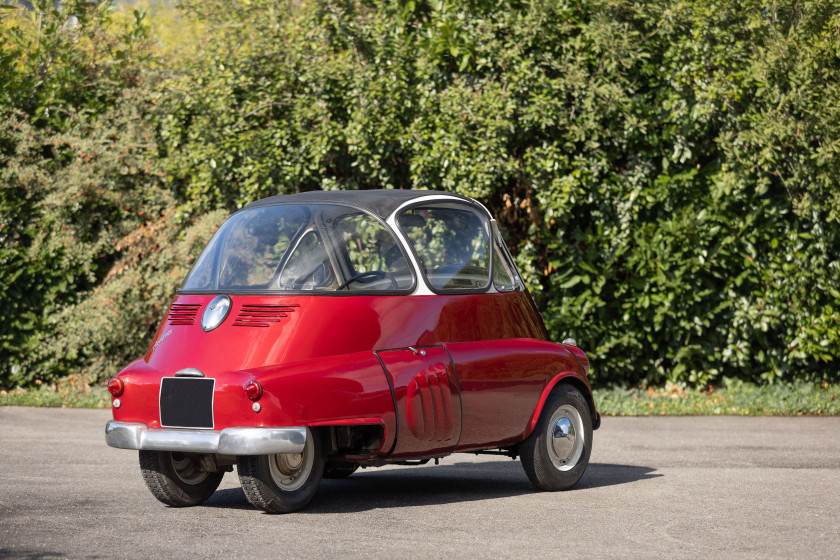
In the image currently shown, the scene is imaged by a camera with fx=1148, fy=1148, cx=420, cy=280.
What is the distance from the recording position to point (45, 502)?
24.3 feet

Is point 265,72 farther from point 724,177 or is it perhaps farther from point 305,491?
point 305,491

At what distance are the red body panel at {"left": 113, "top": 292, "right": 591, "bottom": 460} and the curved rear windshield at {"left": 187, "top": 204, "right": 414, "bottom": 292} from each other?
17 centimetres

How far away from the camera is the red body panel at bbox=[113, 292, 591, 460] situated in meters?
6.79

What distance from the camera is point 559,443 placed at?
8297 millimetres

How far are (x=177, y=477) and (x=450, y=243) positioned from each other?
252 centimetres

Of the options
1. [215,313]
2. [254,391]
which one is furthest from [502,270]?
[254,391]

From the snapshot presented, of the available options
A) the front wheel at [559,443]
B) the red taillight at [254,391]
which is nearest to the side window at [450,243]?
A: the front wheel at [559,443]

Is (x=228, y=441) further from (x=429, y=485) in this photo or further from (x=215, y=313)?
(x=429, y=485)

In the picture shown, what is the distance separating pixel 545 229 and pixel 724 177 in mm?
2335

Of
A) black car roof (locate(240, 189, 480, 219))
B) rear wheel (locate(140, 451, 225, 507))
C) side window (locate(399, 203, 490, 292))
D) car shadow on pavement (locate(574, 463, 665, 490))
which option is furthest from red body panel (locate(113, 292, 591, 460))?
car shadow on pavement (locate(574, 463, 665, 490))

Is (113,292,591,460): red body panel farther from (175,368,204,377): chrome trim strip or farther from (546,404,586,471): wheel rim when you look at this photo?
(546,404,586,471): wheel rim

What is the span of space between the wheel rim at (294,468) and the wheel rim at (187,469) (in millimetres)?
759

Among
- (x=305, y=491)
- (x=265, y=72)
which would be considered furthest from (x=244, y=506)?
(x=265, y=72)

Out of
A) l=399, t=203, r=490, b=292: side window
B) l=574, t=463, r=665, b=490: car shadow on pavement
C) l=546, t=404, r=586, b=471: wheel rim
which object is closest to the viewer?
l=399, t=203, r=490, b=292: side window
